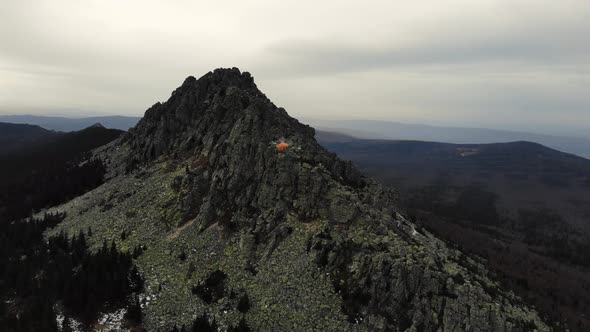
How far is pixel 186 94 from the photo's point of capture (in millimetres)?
95688

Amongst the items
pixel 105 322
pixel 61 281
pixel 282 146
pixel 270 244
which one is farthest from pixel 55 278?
pixel 282 146

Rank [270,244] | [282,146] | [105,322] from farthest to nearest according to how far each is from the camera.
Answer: [282,146], [270,244], [105,322]

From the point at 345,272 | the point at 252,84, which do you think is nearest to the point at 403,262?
the point at 345,272

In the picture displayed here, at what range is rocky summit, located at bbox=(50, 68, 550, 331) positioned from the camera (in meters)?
43.4

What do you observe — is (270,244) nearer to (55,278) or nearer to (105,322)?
(105,322)

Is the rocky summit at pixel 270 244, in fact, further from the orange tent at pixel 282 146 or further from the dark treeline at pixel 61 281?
the dark treeline at pixel 61 281

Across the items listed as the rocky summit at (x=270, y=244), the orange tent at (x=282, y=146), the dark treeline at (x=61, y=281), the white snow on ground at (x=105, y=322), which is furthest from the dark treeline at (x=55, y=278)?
the orange tent at (x=282, y=146)

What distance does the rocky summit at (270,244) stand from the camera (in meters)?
43.4

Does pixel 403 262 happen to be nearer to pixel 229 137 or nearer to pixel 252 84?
pixel 229 137

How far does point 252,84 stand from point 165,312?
71116mm

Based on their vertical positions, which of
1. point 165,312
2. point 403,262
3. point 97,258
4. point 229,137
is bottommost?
point 165,312

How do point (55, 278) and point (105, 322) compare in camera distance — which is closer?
point (105, 322)

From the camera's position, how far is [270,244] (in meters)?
51.8

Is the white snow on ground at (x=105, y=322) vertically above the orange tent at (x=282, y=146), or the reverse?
the orange tent at (x=282, y=146)
